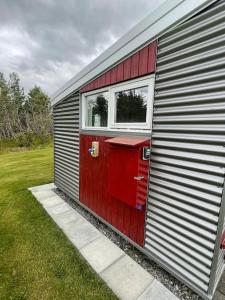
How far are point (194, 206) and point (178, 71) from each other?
147cm

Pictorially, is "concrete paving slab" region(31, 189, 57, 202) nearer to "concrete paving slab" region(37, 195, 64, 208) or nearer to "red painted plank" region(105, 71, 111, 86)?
"concrete paving slab" region(37, 195, 64, 208)

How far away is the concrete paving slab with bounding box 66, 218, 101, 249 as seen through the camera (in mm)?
2664

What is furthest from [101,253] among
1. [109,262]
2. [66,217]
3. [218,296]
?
[218,296]

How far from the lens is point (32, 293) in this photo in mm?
1822

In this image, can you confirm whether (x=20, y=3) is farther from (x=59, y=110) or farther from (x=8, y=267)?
(x=8, y=267)

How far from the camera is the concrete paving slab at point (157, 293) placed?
5.77ft

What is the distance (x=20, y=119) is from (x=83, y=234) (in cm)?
2523

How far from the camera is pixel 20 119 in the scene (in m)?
23.5

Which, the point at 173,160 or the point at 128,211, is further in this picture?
the point at 128,211

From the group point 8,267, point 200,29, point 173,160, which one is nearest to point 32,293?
point 8,267

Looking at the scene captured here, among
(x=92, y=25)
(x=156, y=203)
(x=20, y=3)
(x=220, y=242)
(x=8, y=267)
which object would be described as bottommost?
(x=8, y=267)

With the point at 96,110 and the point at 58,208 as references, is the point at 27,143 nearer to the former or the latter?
the point at 58,208

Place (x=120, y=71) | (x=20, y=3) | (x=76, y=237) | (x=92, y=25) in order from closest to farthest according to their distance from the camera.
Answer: (x=120, y=71) < (x=76, y=237) < (x=20, y=3) < (x=92, y=25)

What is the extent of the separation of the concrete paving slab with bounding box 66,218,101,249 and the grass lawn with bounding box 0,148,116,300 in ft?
0.42
